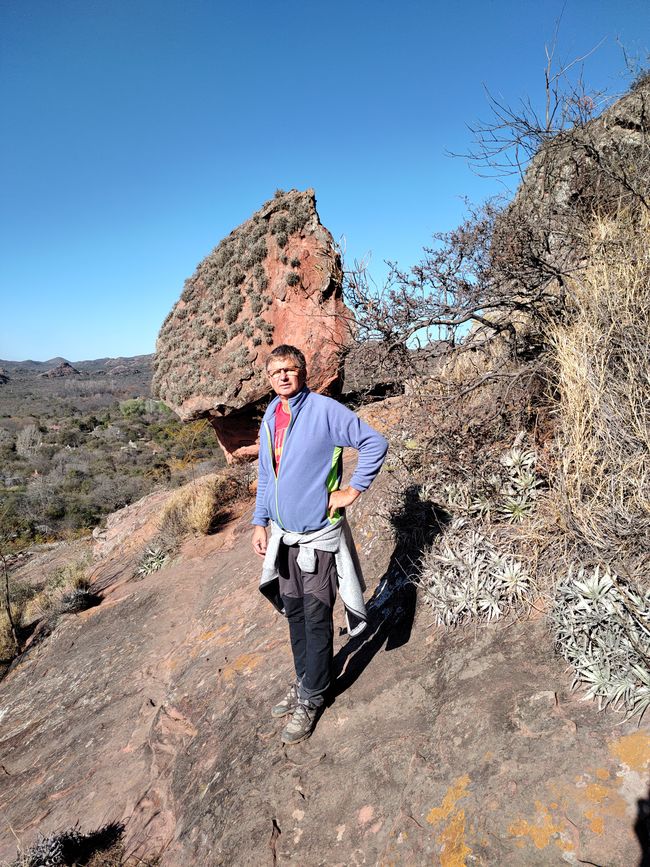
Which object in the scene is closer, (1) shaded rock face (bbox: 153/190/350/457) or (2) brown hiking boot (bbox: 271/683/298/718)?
(2) brown hiking boot (bbox: 271/683/298/718)

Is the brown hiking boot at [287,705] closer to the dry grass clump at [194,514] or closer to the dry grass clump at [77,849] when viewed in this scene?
the dry grass clump at [77,849]

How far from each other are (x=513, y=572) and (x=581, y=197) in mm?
4442

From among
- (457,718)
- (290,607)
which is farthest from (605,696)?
(290,607)

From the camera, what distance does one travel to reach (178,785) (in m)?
3.02

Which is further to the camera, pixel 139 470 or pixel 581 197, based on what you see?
pixel 139 470

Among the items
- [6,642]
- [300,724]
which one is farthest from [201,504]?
[300,724]

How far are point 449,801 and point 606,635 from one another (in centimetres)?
91

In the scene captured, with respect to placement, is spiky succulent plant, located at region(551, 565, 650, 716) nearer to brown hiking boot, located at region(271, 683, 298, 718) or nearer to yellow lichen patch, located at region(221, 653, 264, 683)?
brown hiking boot, located at region(271, 683, 298, 718)

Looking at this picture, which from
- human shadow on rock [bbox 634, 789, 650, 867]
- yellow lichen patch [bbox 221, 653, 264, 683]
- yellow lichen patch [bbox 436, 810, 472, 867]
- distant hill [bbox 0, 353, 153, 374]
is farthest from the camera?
distant hill [bbox 0, 353, 153, 374]

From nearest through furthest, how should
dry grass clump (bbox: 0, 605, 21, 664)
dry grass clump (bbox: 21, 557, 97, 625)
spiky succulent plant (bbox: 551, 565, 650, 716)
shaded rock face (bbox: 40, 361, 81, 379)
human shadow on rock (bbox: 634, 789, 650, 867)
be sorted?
human shadow on rock (bbox: 634, 789, 650, 867) → spiky succulent plant (bbox: 551, 565, 650, 716) → dry grass clump (bbox: 0, 605, 21, 664) → dry grass clump (bbox: 21, 557, 97, 625) → shaded rock face (bbox: 40, 361, 81, 379)

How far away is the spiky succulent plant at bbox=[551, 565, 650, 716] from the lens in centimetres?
181

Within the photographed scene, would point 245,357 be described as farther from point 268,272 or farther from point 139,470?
point 139,470

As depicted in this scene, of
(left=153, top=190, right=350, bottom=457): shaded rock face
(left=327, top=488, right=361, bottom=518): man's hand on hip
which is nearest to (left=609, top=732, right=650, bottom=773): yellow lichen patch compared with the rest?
(left=327, top=488, right=361, bottom=518): man's hand on hip

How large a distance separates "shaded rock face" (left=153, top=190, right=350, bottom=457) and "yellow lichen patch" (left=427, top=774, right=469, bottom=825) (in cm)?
604
